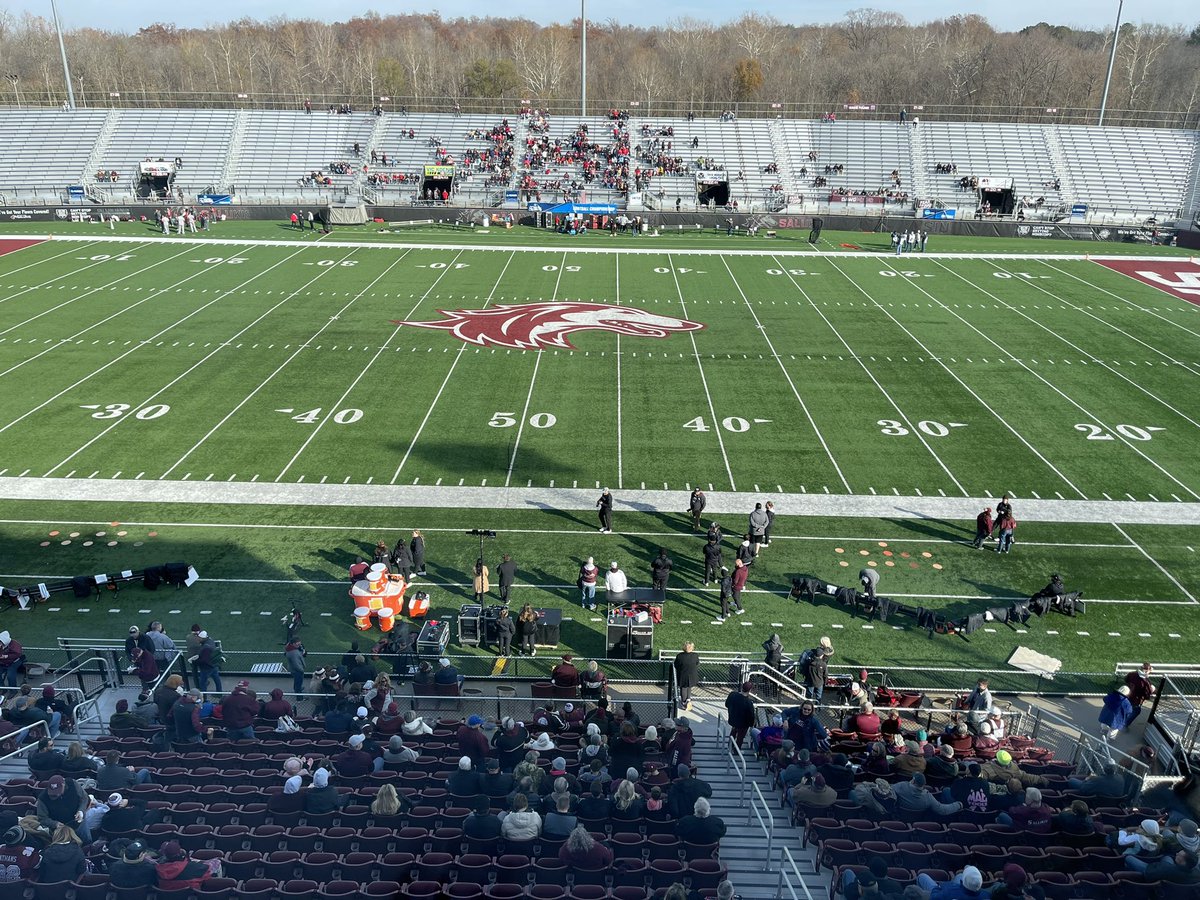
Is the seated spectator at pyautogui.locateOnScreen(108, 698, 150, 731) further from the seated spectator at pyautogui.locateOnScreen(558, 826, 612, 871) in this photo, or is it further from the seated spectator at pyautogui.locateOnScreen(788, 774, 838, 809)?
the seated spectator at pyautogui.locateOnScreen(788, 774, 838, 809)

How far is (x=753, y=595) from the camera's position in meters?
17.7

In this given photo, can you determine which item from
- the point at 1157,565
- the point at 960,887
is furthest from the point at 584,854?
the point at 1157,565

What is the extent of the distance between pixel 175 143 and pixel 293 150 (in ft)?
29.0

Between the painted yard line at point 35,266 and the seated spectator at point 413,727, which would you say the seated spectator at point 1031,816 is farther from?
the painted yard line at point 35,266

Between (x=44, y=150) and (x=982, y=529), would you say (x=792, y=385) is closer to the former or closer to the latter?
(x=982, y=529)

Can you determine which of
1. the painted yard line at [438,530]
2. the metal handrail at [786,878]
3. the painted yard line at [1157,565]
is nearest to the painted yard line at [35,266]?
the painted yard line at [438,530]

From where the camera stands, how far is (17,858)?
849 centimetres

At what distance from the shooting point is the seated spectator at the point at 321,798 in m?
9.71

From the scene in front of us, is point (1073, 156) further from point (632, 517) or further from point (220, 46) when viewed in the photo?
point (220, 46)

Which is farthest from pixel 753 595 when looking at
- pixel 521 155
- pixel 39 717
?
pixel 521 155

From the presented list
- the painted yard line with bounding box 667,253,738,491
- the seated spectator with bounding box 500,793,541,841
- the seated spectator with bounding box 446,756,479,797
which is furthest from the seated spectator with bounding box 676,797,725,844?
the painted yard line with bounding box 667,253,738,491

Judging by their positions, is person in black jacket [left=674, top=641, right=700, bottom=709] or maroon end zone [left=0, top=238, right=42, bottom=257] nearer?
person in black jacket [left=674, top=641, right=700, bottom=709]

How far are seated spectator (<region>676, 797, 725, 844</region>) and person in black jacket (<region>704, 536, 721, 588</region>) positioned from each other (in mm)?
8307

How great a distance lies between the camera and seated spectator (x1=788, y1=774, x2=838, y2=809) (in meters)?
10.4
